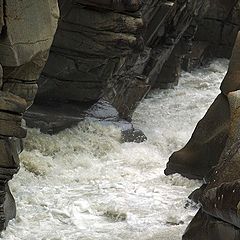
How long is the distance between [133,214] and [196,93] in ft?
28.0

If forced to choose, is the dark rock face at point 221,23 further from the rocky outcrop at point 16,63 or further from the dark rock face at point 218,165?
the rocky outcrop at point 16,63

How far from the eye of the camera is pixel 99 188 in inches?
320

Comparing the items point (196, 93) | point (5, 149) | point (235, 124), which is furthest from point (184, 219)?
point (196, 93)

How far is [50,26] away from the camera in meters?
6.64

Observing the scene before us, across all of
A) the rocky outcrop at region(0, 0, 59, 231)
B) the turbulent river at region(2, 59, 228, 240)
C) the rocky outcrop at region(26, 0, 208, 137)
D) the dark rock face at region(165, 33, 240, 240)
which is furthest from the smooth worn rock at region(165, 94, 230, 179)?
the rocky outcrop at region(26, 0, 208, 137)

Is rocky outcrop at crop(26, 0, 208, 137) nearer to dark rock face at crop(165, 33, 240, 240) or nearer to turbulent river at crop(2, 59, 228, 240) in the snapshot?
turbulent river at crop(2, 59, 228, 240)

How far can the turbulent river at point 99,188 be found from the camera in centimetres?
662

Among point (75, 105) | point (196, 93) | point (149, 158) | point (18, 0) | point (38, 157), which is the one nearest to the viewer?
point (18, 0)

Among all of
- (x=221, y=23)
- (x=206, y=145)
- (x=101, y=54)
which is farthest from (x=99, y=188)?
(x=221, y=23)

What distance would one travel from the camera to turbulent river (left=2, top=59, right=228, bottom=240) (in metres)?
6.62

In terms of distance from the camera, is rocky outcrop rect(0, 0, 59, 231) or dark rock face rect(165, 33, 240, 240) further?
rocky outcrop rect(0, 0, 59, 231)

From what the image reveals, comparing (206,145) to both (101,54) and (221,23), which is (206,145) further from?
(221,23)

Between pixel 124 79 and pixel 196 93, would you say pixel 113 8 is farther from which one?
pixel 196 93

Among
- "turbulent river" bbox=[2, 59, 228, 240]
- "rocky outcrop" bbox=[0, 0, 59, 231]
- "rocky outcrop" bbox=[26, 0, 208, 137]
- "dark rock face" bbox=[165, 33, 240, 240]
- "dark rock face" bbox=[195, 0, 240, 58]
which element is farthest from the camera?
"dark rock face" bbox=[195, 0, 240, 58]
